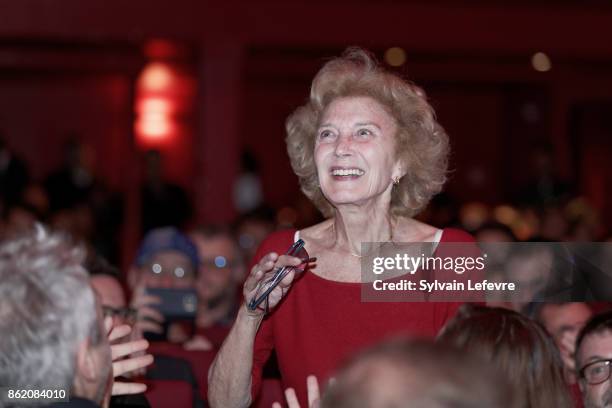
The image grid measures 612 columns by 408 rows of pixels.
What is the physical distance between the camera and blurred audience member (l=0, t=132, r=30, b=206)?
9.97 meters

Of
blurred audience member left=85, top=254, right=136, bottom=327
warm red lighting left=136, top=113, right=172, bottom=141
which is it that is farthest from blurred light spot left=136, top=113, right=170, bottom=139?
blurred audience member left=85, top=254, right=136, bottom=327

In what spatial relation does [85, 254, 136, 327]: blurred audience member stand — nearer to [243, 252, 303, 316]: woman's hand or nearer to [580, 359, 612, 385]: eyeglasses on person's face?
[243, 252, 303, 316]: woman's hand

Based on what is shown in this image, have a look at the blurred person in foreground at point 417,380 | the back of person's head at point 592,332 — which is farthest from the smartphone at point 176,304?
the blurred person in foreground at point 417,380

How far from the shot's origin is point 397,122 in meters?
3.15

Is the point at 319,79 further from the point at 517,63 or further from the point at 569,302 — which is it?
the point at 517,63

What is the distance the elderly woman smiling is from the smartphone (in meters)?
0.99

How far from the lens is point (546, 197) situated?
9.64m

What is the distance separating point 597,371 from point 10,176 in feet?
26.3

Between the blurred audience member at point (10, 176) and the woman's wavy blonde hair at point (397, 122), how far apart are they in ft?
23.3

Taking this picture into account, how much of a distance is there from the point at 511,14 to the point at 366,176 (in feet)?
21.9

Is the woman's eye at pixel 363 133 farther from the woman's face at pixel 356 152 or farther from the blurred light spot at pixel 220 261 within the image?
the blurred light spot at pixel 220 261

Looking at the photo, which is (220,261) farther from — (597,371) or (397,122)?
(597,371)

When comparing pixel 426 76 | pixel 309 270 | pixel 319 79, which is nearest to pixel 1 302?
pixel 309 270

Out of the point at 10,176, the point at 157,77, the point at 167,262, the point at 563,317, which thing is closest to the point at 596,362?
the point at 563,317
